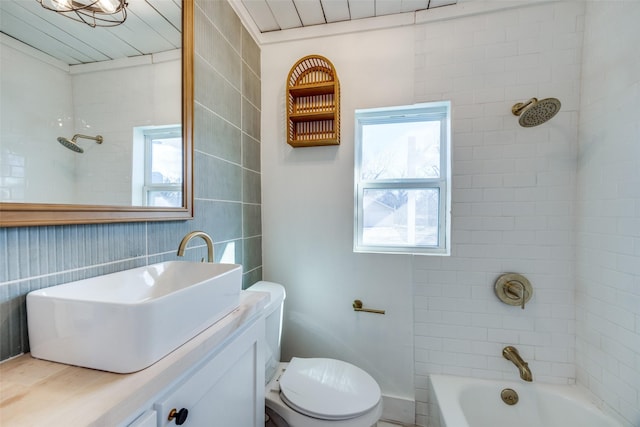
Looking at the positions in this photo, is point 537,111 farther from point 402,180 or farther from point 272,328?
point 272,328

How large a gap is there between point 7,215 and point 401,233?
5.50 ft

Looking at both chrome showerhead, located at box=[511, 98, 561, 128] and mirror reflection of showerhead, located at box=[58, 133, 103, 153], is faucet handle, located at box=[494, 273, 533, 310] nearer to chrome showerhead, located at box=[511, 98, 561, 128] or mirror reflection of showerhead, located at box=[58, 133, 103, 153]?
chrome showerhead, located at box=[511, 98, 561, 128]

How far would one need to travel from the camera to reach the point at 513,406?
1.39 metres

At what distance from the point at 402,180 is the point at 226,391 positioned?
145cm

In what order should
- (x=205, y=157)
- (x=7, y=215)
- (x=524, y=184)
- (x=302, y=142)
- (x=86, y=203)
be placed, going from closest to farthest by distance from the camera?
(x=7, y=215), (x=86, y=203), (x=205, y=157), (x=524, y=184), (x=302, y=142)

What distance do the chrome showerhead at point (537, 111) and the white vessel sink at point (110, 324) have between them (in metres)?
1.54

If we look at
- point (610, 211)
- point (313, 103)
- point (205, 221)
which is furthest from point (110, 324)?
point (610, 211)

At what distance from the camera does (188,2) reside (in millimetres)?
1052

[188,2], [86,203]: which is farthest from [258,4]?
[86,203]

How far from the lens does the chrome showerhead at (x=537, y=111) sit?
115cm

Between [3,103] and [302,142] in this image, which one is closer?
[3,103]

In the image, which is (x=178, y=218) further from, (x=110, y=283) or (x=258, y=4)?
(x=258, y=4)

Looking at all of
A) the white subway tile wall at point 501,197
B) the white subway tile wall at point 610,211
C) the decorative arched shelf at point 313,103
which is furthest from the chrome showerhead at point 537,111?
the decorative arched shelf at point 313,103

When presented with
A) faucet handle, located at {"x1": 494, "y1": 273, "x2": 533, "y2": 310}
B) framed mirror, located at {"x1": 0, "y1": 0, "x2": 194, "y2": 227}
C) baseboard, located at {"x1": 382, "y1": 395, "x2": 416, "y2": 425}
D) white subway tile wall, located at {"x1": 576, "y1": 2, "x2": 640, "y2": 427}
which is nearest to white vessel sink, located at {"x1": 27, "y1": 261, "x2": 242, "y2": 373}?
framed mirror, located at {"x1": 0, "y1": 0, "x2": 194, "y2": 227}
